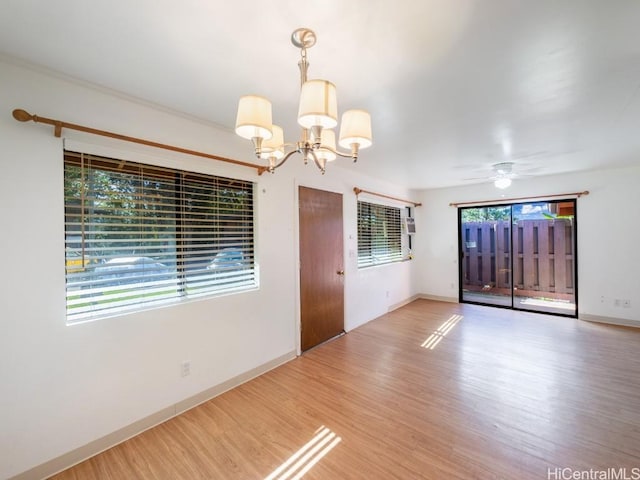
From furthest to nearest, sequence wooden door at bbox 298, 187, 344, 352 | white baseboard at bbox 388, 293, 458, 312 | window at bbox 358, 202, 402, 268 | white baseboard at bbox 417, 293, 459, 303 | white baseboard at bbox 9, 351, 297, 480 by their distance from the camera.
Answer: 1. white baseboard at bbox 417, 293, 459, 303
2. white baseboard at bbox 388, 293, 458, 312
3. window at bbox 358, 202, 402, 268
4. wooden door at bbox 298, 187, 344, 352
5. white baseboard at bbox 9, 351, 297, 480

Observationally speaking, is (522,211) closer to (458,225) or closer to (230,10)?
(458,225)

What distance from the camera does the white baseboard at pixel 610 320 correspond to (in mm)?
4170

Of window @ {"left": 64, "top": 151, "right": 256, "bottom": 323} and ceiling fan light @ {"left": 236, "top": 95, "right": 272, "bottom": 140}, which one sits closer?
ceiling fan light @ {"left": 236, "top": 95, "right": 272, "bottom": 140}

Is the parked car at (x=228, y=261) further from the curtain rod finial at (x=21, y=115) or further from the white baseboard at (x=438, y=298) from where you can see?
the white baseboard at (x=438, y=298)

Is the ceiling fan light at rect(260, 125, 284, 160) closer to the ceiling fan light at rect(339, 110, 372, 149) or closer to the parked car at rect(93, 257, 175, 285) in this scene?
the ceiling fan light at rect(339, 110, 372, 149)

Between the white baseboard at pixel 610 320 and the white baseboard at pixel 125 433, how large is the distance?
5.32 m

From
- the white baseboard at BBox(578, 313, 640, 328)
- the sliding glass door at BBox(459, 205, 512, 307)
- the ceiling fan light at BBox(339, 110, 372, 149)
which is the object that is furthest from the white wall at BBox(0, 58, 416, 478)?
the white baseboard at BBox(578, 313, 640, 328)

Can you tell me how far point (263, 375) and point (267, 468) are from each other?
116 cm

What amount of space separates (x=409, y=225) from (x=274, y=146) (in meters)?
4.95

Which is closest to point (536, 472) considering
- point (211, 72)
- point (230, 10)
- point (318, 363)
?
point (318, 363)

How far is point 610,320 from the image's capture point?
434cm

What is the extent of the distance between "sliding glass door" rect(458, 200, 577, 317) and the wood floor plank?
1.58m

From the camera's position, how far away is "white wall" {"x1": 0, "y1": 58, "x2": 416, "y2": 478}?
1.59 metres

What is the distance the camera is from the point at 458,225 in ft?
19.0
